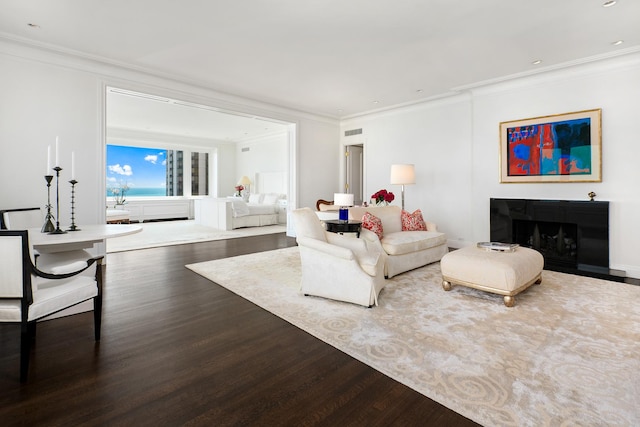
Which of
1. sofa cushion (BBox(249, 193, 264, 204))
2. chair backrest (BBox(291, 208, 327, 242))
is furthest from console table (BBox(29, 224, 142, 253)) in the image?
sofa cushion (BBox(249, 193, 264, 204))

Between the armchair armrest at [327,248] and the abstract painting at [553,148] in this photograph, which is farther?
the abstract painting at [553,148]

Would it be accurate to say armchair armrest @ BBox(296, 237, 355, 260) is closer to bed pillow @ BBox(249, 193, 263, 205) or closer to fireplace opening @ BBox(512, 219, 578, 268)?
fireplace opening @ BBox(512, 219, 578, 268)

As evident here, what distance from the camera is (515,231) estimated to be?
540 centimetres

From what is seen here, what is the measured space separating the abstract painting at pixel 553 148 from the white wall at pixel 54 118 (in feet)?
18.8

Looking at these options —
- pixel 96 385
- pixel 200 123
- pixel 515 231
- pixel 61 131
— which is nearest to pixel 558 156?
pixel 515 231

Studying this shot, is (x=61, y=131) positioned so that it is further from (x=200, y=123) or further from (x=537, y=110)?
(x=537, y=110)

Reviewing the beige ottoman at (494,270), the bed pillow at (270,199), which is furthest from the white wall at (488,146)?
the bed pillow at (270,199)

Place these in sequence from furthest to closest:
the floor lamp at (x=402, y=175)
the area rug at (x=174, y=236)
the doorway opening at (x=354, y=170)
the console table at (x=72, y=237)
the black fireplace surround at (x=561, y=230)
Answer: the doorway opening at (x=354, y=170) < the area rug at (x=174, y=236) < the floor lamp at (x=402, y=175) < the black fireplace surround at (x=561, y=230) < the console table at (x=72, y=237)

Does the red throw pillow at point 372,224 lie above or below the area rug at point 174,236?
above

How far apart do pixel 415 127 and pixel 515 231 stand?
286 cm

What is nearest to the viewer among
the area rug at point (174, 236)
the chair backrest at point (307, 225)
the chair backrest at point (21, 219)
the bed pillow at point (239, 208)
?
the chair backrest at point (21, 219)

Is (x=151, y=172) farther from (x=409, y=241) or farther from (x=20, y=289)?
(x=20, y=289)

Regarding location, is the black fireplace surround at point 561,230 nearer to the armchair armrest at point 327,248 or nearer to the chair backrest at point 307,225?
the armchair armrest at point 327,248

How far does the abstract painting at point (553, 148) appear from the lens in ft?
15.2
